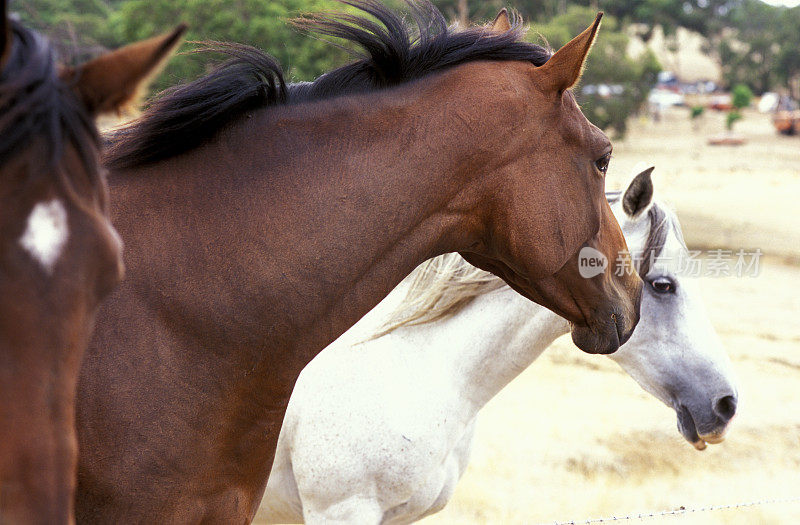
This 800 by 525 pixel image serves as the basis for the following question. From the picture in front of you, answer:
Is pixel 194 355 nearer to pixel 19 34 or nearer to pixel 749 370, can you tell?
pixel 19 34

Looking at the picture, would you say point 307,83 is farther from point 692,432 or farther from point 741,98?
point 741,98

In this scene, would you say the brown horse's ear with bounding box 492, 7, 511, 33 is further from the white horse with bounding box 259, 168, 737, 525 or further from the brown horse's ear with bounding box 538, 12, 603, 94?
the white horse with bounding box 259, 168, 737, 525

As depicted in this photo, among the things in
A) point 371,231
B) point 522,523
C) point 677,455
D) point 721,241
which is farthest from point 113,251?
point 721,241

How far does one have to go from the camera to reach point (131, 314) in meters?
1.71

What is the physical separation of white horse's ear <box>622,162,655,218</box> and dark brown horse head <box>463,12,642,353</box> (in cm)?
93

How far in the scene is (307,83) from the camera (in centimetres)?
190

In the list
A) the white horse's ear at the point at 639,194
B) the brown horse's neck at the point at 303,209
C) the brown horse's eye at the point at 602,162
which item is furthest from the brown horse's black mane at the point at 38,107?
the white horse's ear at the point at 639,194

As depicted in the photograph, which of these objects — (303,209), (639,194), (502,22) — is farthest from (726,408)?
(303,209)

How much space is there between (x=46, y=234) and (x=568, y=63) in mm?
1275

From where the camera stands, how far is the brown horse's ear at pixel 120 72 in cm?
116

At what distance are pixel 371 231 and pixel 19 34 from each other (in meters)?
0.87

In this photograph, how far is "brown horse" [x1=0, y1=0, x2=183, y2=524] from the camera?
42.1 inches

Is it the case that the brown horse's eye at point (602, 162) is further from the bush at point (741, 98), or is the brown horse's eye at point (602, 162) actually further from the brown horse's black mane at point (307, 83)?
the bush at point (741, 98)

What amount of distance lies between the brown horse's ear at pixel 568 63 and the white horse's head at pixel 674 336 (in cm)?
125
